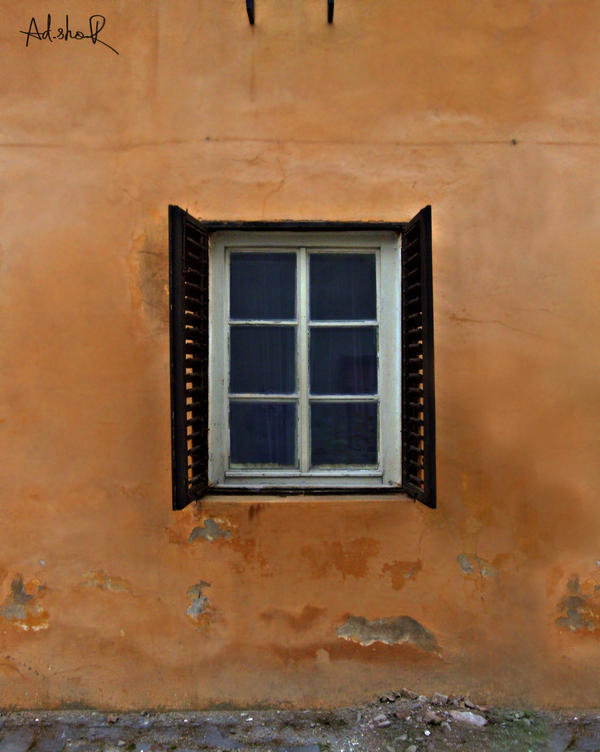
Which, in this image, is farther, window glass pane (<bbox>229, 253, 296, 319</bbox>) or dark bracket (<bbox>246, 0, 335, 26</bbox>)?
window glass pane (<bbox>229, 253, 296, 319</bbox>)

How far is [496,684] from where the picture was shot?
2854 mm

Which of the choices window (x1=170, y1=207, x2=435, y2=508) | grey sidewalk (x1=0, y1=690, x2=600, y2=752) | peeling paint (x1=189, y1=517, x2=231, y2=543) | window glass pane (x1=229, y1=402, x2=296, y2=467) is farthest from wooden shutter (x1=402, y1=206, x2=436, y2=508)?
grey sidewalk (x1=0, y1=690, x2=600, y2=752)

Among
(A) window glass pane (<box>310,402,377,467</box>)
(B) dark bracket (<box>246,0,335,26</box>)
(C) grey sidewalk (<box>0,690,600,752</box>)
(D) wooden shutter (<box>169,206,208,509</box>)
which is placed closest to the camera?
(D) wooden shutter (<box>169,206,208,509</box>)

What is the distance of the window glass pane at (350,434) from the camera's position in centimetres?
298

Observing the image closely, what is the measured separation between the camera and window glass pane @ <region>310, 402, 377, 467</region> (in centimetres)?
298

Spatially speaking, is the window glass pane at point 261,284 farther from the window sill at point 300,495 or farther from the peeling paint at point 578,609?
the peeling paint at point 578,609

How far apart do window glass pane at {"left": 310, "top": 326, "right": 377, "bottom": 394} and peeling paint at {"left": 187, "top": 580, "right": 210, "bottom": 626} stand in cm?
112

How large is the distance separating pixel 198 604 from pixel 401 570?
97 cm

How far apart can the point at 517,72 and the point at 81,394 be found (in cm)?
257

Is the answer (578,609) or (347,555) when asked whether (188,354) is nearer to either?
(347,555)

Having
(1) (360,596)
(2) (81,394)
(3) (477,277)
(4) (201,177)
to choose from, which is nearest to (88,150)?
(4) (201,177)

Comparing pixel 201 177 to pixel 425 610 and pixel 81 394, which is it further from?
pixel 425 610

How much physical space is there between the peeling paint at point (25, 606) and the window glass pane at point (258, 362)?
4.35 feet

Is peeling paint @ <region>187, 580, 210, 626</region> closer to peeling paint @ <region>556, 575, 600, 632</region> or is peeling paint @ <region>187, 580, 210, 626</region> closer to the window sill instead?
the window sill
